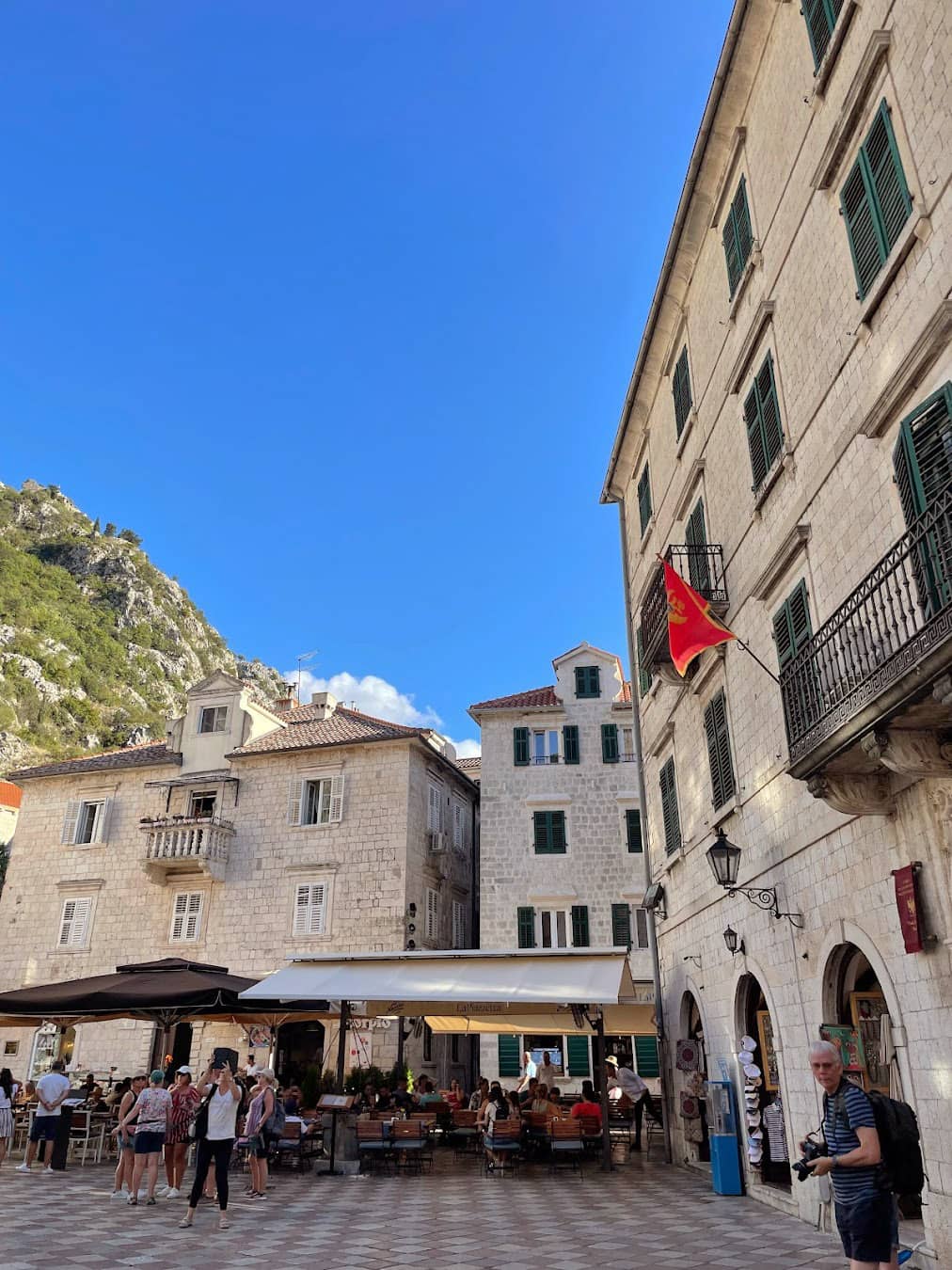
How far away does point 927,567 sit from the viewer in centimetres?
665

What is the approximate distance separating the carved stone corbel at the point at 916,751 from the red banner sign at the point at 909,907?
1118mm

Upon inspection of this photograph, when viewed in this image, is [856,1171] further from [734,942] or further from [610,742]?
[610,742]

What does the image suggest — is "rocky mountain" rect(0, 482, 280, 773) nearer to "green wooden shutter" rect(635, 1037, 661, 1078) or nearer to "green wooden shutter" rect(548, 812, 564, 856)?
"green wooden shutter" rect(548, 812, 564, 856)

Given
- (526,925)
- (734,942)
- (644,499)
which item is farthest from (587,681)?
(734,942)

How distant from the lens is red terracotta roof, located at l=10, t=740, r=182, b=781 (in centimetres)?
3034

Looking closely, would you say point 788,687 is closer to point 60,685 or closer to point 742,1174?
point 742,1174

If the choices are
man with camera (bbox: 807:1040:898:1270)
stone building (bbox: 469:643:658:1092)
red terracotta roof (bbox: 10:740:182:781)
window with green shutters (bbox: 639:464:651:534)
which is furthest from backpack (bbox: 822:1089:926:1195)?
red terracotta roof (bbox: 10:740:182:781)

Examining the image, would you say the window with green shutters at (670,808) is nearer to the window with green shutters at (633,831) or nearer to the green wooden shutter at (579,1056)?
the window with green shutters at (633,831)

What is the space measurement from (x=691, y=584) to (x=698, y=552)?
48 cm

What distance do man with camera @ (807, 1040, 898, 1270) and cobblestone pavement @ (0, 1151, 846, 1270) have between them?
10.4ft

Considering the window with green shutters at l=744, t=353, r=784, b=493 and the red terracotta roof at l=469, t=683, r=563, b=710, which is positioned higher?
the red terracotta roof at l=469, t=683, r=563, b=710

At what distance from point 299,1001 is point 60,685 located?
62.8 metres

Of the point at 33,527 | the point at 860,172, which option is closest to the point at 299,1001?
the point at 860,172

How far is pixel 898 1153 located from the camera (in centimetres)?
488
